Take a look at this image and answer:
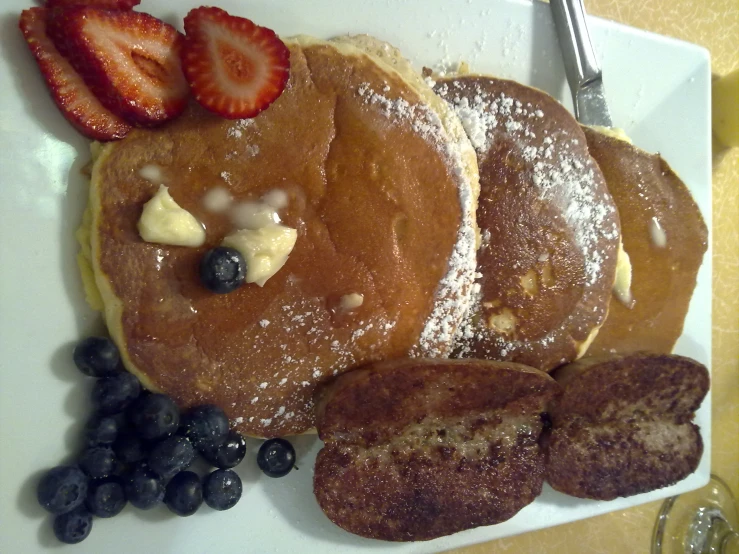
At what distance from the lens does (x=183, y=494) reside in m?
Answer: 1.23

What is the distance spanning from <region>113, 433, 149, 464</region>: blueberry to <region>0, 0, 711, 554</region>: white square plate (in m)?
0.10

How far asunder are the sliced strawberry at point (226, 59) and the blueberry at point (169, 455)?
70 cm

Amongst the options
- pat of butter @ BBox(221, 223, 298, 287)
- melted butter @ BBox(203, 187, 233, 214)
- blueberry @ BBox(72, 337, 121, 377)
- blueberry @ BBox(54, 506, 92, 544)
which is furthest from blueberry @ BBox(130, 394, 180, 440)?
melted butter @ BBox(203, 187, 233, 214)

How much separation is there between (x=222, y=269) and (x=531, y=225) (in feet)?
2.58

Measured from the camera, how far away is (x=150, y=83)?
110 cm

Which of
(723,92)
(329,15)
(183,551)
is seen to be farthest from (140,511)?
(723,92)

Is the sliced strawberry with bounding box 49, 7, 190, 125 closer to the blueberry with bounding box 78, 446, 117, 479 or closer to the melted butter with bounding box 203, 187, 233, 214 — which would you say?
the melted butter with bounding box 203, 187, 233, 214

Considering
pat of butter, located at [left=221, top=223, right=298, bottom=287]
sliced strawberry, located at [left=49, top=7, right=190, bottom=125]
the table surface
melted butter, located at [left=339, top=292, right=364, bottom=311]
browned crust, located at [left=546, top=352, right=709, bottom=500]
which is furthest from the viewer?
the table surface

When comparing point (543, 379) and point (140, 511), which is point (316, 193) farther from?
point (140, 511)

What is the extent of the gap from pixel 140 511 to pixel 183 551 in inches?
5.8

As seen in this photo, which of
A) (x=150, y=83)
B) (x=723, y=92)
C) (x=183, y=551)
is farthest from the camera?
(x=723, y=92)

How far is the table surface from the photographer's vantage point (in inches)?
74.5

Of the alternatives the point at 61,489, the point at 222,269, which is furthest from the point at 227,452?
the point at 222,269

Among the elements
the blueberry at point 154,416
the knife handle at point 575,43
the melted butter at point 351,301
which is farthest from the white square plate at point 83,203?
the melted butter at point 351,301
